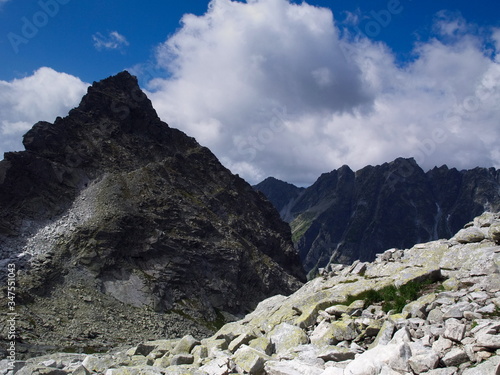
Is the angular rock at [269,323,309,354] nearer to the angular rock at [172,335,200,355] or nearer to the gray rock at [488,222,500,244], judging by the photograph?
the angular rock at [172,335,200,355]

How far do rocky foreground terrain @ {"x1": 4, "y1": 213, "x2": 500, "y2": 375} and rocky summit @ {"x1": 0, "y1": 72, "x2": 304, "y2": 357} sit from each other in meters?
58.1

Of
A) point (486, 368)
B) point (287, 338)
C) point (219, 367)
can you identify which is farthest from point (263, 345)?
point (486, 368)

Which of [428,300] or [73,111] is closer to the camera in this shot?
[428,300]

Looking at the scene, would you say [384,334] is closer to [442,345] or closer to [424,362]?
[442,345]

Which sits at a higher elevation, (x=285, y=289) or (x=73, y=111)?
(x=73, y=111)

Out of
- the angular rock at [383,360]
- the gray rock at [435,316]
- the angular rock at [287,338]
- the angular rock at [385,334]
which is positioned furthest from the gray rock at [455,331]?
the angular rock at [287,338]

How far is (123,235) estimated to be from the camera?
113 metres

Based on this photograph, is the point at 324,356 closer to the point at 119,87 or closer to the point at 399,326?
the point at 399,326

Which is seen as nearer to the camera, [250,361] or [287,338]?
[250,361]

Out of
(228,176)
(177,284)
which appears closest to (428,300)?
(177,284)

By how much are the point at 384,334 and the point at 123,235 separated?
10763cm

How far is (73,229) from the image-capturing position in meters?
109

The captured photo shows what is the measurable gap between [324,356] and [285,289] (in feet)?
399

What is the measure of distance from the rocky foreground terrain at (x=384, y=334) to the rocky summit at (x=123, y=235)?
58.1 m
